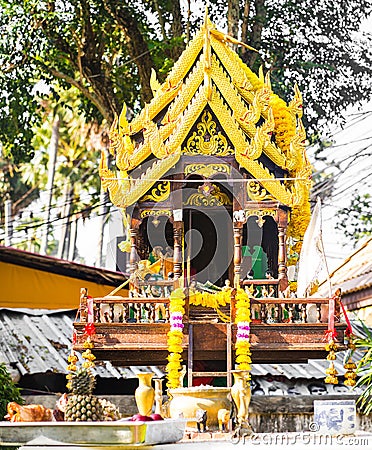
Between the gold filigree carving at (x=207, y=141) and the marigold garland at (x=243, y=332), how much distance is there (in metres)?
1.90

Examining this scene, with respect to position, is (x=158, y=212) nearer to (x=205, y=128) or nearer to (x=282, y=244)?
(x=205, y=128)

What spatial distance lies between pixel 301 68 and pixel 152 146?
8115 millimetres

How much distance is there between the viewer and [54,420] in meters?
7.50

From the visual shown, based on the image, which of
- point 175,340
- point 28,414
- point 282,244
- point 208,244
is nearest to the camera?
point 28,414

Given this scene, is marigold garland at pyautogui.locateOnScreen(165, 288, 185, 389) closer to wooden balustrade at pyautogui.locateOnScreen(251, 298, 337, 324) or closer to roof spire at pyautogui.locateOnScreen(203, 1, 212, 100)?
wooden balustrade at pyautogui.locateOnScreen(251, 298, 337, 324)

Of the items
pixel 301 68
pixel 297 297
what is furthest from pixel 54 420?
pixel 301 68

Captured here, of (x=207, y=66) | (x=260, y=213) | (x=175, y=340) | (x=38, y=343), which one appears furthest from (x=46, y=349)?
(x=207, y=66)

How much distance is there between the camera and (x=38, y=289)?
54.5 ft

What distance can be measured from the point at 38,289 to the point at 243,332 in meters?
6.41

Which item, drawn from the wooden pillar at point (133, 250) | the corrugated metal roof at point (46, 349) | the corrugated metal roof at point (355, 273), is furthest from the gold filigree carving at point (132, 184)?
the corrugated metal roof at point (355, 273)

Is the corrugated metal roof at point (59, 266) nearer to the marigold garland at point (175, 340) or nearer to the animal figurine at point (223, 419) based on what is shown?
Result: the marigold garland at point (175, 340)

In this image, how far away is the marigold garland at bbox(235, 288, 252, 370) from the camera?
11.1 meters

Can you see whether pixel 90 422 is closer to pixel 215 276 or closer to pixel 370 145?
pixel 215 276

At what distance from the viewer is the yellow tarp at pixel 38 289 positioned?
16.2 m
